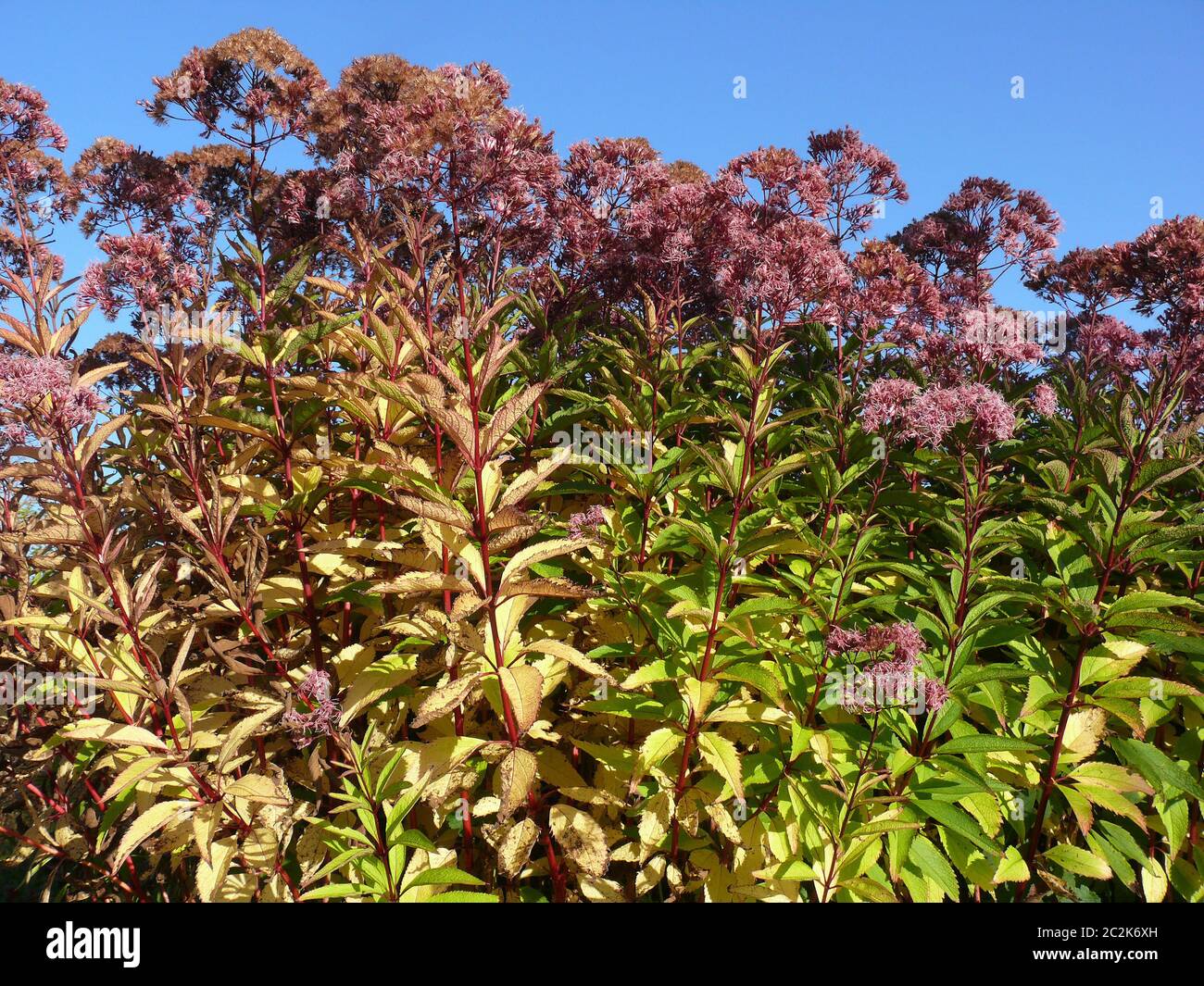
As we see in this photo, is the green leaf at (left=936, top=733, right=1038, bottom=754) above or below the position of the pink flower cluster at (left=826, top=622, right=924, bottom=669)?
below

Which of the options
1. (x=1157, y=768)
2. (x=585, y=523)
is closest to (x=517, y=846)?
(x=585, y=523)

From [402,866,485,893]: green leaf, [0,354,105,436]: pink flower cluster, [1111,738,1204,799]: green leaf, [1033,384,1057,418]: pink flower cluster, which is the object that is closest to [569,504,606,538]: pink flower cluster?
[402,866,485,893]: green leaf

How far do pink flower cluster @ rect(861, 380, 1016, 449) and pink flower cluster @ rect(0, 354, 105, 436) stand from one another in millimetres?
2623

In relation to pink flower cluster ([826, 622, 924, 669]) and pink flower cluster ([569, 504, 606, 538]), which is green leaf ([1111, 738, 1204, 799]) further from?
pink flower cluster ([569, 504, 606, 538])

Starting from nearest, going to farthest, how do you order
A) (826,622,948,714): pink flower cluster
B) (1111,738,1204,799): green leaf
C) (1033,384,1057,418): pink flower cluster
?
1. (826,622,948,714): pink flower cluster
2. (1111,738,1204,799): green leaf
3. (1033,384,1057,418): pink flower cluster

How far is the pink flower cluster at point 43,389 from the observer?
Answer: 8.04 feet

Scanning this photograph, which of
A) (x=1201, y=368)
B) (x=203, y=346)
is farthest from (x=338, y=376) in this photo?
(x=1201, y=368)

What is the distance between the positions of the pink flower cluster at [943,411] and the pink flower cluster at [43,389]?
8.60ft

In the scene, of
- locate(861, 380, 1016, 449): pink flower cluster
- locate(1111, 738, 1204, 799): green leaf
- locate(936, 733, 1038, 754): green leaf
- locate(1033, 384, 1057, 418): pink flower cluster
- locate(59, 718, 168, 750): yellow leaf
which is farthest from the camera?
locate(1033, 384, 1057, 418): pink flower cluster

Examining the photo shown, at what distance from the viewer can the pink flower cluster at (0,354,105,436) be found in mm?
2451

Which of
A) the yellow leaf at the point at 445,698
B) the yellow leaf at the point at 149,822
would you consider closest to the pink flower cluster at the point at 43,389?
the yellow leaf at the point at 149,822

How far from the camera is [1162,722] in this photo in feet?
11.1

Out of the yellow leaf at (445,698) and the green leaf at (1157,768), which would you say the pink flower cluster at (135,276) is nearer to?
the yellow leaf at (445,698)
